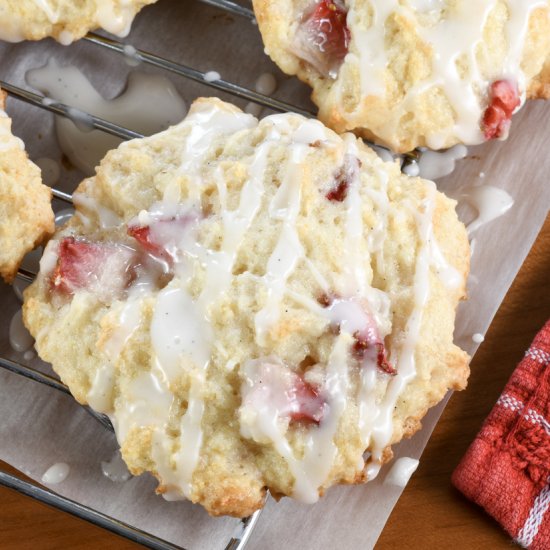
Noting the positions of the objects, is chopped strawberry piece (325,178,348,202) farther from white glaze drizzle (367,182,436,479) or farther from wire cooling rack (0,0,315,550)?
wire cooling rack (0,0,315,550)

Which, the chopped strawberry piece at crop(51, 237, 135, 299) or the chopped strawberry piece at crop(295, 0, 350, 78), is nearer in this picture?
the chopped strawberry piece at crop(51, 237, 135, 299)

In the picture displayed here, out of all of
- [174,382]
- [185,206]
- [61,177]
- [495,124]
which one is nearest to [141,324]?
[174,382]

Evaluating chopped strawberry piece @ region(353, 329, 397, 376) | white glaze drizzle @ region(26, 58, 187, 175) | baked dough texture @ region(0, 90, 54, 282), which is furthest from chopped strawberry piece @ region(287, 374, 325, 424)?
white glaze drizzle @ region(26, 58, 187, 175)

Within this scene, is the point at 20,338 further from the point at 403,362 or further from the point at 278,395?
the point at 403,362

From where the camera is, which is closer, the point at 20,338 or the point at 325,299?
the point at 325,299

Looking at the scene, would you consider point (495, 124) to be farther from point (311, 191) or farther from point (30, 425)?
point (30, 425)

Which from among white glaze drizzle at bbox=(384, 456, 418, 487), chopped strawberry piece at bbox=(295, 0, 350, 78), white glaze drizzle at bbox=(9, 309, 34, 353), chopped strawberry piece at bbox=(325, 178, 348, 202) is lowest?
white glaze drizzle at bbox=(9, 309, 34, 353)

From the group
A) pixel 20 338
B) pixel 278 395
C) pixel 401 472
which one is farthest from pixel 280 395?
pixel 20 338
